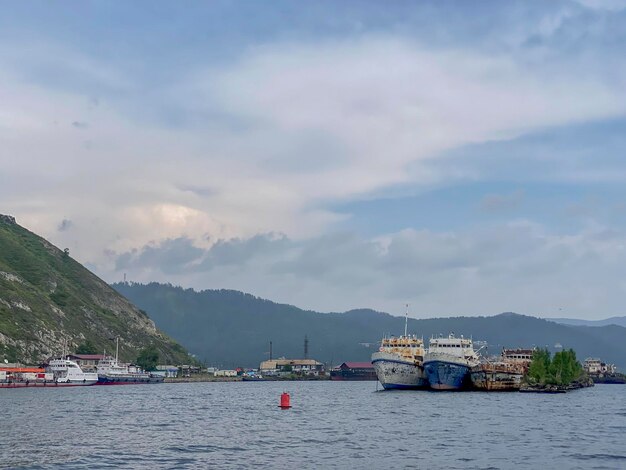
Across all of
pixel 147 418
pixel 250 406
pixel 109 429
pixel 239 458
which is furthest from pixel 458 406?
pixel 239 458

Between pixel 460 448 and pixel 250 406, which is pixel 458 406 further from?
pixel 460 448

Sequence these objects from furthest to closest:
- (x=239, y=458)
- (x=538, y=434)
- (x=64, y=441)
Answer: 1. (x=538, y=434)
2. (x=64, y=441)
3. (x=239, y=458)

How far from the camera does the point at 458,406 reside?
153625 mm

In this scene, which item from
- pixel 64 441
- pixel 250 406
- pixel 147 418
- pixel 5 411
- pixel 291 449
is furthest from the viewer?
pixel 250 406

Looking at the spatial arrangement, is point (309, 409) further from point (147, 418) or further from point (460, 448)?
point (460, 448)

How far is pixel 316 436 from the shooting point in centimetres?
10094

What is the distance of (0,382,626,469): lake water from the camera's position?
78812 millimetres

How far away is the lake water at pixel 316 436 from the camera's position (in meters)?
78.8

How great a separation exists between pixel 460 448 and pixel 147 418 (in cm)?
6042

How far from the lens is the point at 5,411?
140m

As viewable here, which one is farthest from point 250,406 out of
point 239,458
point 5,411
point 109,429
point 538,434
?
point 239,458

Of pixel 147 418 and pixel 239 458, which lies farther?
pixel 147 418

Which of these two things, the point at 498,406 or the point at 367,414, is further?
the point at 498,406

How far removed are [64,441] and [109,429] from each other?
689 inches
